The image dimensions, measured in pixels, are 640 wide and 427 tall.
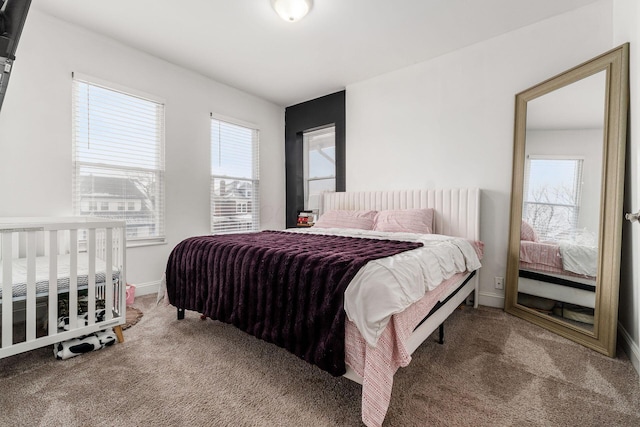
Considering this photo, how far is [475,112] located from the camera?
9.70 feet

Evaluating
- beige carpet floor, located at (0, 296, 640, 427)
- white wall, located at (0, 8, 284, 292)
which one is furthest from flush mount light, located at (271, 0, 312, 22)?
beige carpet floor, located at (0, 296, 640, 427)

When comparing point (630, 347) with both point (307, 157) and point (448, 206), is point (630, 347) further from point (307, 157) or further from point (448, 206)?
point (307, 157)

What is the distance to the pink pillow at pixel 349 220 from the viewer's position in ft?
10.5

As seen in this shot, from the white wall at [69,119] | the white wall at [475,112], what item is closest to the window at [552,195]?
the white wall at [475,112]

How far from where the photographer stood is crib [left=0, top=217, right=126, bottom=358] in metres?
1.51

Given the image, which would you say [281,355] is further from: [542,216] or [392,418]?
[542,216]

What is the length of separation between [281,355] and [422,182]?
8.06 feet

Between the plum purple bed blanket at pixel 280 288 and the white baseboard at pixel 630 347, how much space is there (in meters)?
1.35

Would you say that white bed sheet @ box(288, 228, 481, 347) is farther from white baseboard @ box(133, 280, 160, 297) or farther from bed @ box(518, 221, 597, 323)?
white baseboard @ box(133, 280, 160, 297)

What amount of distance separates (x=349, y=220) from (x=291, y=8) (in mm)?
2080

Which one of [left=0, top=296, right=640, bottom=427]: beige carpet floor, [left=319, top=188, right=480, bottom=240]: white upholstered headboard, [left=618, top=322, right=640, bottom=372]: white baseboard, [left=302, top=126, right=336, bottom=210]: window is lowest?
[left=0, top=296, right=640, bottom=427]: beige carpet floor

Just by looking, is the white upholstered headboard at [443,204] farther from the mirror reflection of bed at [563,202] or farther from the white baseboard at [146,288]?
the white baseboard at [146,288]

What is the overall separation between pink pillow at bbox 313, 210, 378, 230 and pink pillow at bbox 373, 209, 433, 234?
0.55 ft

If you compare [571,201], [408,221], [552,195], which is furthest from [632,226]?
[408,221]
